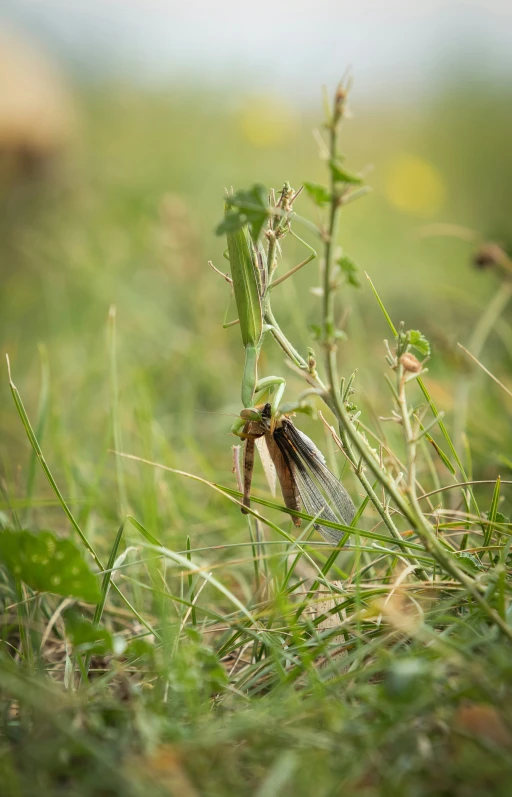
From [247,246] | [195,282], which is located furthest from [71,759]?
[195,282]

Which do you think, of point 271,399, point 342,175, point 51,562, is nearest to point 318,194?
point 342,175

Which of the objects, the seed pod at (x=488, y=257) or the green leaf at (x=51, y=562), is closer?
the green leaf at (x=51, y=562)

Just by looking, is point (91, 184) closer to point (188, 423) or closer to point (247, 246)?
point (188, 423)

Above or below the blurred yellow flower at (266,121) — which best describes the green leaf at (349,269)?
below

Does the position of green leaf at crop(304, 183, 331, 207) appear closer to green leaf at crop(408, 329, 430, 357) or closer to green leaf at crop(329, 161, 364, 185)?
green leaf at crop(329, 161, 364, 185)

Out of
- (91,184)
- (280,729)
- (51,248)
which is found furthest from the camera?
(91,184)

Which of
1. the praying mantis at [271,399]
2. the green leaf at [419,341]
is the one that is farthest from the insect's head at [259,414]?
the green leaf at [419,341]

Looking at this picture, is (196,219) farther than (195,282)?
Yes

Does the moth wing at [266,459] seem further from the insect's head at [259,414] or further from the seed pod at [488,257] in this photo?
the seed pod at [488,257]
